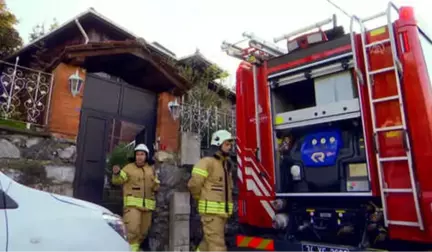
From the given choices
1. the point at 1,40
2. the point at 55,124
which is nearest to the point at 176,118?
the point at 55,124

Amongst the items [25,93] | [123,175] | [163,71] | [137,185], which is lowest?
[137,185]

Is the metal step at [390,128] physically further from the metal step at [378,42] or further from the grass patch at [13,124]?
the grass patch at [13,124]

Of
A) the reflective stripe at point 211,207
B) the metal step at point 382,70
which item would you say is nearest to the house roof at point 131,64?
the reflective stripe at point 211,207

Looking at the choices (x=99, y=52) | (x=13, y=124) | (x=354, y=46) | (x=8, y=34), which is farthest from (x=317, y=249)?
(x=8, y=34)

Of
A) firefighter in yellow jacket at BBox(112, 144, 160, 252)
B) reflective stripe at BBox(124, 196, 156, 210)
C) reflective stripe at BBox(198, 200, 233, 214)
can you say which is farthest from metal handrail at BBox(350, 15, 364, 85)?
reflective stripe at BBox(124, 196, 156, 210)

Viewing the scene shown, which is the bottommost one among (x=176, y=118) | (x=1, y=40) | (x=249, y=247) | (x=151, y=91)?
(x=249, y=247)

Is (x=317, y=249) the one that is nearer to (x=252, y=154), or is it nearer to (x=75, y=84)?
(x=252, y=154)

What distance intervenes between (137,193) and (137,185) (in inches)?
4.4

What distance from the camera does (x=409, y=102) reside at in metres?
3.03

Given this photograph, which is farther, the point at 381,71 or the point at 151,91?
the point at 151,91

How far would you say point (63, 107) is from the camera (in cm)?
464

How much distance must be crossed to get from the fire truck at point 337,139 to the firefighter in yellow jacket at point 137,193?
1.46 metres

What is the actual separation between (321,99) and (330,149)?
58 cm

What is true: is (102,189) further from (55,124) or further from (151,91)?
(151,91)
